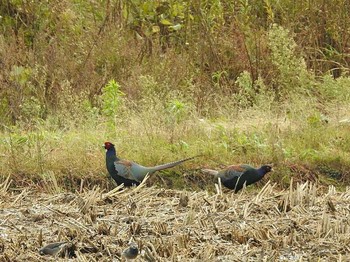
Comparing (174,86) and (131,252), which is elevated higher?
(131,252)

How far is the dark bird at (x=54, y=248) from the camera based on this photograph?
15.2 feet

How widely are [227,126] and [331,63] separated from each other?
305cm

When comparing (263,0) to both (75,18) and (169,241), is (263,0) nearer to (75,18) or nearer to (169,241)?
(75,18)

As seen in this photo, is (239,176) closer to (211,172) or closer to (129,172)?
(211,172)

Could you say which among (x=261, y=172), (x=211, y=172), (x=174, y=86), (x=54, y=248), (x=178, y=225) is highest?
(x=54, y=248)

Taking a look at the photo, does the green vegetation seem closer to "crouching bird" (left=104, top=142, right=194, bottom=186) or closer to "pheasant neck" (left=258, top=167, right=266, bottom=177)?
"crouching bird" (left=104, top=142, right=194, bottom=186)

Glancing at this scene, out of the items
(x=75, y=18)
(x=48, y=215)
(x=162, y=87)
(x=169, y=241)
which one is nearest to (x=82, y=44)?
(x=75, y=18)

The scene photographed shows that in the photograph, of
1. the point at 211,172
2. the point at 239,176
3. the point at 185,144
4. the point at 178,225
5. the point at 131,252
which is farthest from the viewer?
the point at 185,144

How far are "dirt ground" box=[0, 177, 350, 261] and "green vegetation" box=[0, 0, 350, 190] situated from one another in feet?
7.29

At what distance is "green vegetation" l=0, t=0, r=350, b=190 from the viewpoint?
8.88 m

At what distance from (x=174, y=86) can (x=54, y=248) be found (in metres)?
6.71

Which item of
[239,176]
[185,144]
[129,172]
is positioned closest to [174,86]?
[185,144]

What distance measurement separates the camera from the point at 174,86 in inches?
443

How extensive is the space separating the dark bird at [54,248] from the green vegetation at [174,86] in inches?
127
